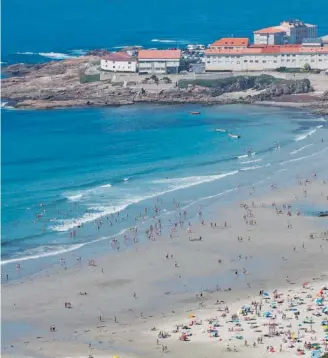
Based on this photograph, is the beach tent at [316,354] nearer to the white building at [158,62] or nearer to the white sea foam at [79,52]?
the white building at [158,62]

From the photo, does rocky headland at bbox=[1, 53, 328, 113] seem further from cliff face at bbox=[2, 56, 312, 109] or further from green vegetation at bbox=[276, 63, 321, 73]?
green vegetation at bbox=[276, 63, 321, 73]

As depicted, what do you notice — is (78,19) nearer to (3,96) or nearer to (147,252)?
(3,96)

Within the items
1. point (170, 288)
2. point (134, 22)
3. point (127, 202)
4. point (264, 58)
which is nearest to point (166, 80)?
point (264, 58)

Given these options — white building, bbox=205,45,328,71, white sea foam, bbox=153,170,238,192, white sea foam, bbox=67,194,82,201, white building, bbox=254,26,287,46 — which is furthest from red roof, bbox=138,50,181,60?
white sea foam, bbox=67,194,82,201

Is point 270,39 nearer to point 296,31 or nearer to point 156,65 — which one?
point 296,31

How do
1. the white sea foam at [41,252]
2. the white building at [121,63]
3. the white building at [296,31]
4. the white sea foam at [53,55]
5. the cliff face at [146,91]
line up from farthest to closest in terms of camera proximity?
the white sea foam at [53,55] < the white building at [296,31] < the white building at [121,63] < the cliff face at [146,91] < the white sea foam at [41,252]

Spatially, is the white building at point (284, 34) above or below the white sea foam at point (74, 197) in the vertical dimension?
above

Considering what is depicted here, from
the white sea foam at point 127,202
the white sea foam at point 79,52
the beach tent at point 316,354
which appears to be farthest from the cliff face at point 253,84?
the beach tent at point 316,354

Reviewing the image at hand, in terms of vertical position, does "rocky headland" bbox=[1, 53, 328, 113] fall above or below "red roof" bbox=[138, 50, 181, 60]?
below
